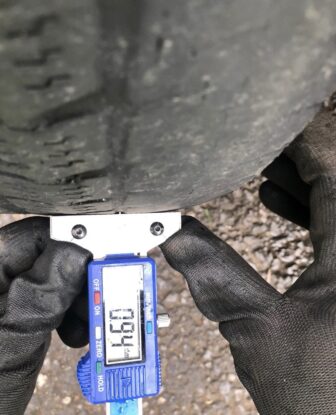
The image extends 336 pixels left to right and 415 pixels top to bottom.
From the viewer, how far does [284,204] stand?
2.87 ft

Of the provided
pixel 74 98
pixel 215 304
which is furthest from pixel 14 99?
pixel 215 304

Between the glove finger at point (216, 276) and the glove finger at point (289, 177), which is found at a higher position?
the glove finger at point (289, 177)

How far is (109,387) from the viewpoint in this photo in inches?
26.5

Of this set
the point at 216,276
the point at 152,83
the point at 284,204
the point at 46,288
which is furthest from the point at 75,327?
the point at 152,83

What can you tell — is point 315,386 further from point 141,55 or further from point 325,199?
point 141,55

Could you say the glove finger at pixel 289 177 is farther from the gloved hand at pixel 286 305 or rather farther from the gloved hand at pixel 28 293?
the gloved hand at pixel 28 293

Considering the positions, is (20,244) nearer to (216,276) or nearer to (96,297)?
(96,297)

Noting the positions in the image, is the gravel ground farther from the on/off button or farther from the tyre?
the tyre

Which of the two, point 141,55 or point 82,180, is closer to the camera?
point 141,55

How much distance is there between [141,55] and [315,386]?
51cm

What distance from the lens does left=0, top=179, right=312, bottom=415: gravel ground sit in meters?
1.08

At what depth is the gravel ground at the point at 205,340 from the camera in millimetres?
1075

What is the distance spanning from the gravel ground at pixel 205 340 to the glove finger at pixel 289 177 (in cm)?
25

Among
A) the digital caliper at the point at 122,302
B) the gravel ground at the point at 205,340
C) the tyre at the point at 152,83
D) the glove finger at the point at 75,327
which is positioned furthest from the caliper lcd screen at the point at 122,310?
the gravel ground at the point at 205,340
